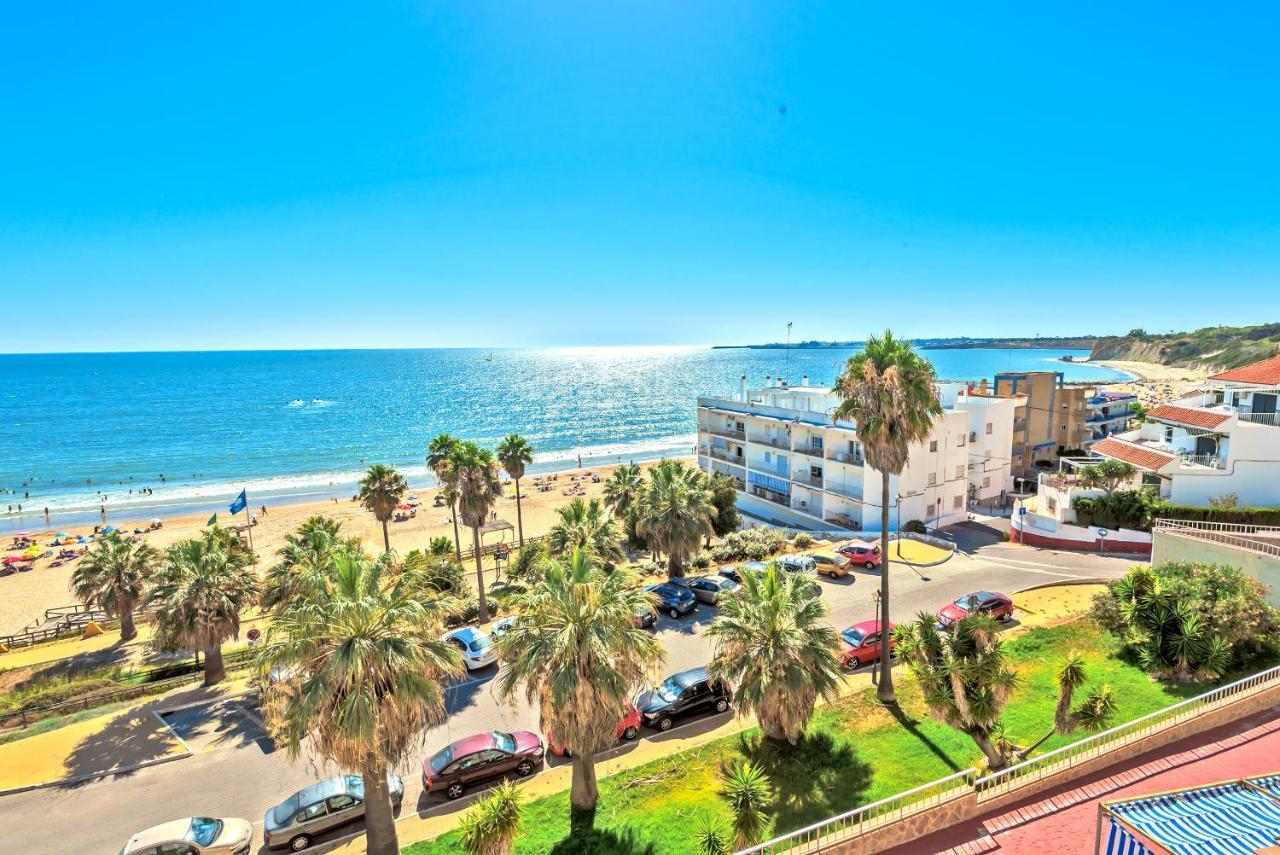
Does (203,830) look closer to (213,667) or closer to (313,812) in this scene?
(313,812)

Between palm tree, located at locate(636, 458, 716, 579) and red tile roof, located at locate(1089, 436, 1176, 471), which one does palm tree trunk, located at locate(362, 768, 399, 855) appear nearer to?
palm tree, located at locate(636, 458, 716, 579)

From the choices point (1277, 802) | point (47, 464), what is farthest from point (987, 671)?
point (47, 464)

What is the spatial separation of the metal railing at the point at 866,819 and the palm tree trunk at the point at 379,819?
730 cm

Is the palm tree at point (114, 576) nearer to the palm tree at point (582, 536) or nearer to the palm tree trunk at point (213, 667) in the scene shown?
the palm tree trunk at point (213, 667)

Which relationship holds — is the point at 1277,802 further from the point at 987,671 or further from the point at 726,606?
the point at 726,606

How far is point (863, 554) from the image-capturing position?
108 feet

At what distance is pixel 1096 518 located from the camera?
115ft

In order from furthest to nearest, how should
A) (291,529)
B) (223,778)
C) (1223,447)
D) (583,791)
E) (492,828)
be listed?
(291,529) < (1223,447) < (223,778) < (583,791) < (492,828)

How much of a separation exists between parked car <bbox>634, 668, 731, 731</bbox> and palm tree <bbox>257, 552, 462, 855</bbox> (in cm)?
785

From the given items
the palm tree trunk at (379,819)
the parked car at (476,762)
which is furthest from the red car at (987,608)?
the palm tree trunk at (379,819)

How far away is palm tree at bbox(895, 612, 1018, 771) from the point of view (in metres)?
13.3

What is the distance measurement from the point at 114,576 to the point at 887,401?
3332 centimetres

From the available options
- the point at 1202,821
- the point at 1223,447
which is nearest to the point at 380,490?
the point at 1202,821

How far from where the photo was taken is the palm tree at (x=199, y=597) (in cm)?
2183
